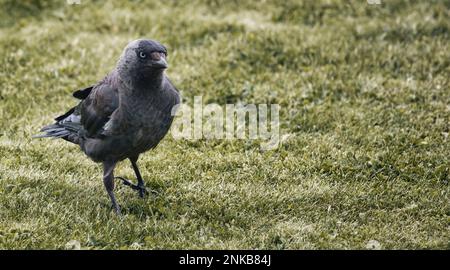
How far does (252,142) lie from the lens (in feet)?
23.0

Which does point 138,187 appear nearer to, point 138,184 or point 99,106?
point 138,184

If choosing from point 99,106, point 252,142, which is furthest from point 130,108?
point 252,142

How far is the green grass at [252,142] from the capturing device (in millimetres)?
5375

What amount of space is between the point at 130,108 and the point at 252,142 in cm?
205

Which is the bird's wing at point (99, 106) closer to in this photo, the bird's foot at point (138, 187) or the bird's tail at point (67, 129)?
the bird's tail at point (67, 129)

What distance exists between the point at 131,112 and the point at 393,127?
319cm

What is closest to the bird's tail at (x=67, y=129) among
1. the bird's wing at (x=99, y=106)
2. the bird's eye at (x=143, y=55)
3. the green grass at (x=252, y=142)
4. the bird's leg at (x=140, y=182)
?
the bird's wing at (x=99, y=106)

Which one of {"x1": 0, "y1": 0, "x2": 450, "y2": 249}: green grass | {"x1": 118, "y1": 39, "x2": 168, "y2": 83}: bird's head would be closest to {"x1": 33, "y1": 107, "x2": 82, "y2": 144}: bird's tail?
{"x1": 0, "y1": 0, "x2": 450, "y2": 249}: green grass

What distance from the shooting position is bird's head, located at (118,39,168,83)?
5.11 metres

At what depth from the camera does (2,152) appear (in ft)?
21.6

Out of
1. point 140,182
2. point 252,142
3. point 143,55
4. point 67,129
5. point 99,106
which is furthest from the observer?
point 252,142

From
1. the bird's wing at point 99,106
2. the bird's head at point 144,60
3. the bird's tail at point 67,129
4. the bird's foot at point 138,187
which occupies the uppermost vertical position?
the bird's head at point 144,60

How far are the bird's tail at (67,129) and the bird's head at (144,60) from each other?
31.7 inches

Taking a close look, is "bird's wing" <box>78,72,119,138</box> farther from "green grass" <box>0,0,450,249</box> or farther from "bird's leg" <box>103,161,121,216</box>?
"green grass" <box>0,0,450,249</box>
